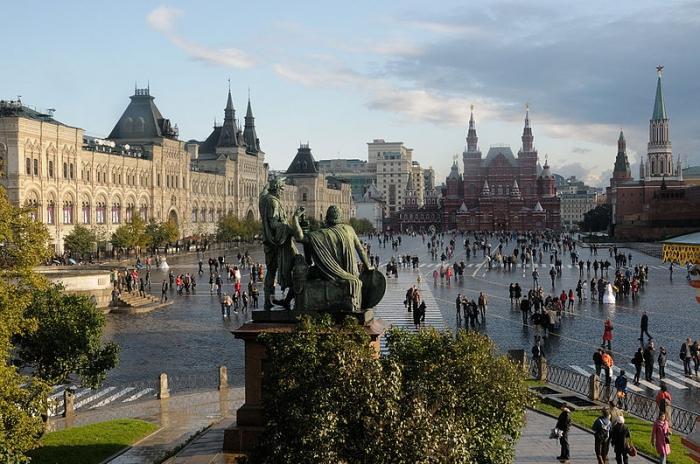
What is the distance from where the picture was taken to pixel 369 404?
27.1 ft

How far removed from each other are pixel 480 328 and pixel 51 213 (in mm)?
46820

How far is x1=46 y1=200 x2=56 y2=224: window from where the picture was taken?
215 ft

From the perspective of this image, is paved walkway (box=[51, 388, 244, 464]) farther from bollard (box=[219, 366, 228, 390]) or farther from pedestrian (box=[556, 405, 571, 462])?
pedestrian (box=[556, 405, 571, 462])

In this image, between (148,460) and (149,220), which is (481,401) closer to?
(148,460)

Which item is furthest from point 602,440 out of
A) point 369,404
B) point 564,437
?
point 369,404

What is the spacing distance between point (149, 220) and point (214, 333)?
55.6 m

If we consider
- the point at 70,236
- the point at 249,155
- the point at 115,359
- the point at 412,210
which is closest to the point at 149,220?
the point at 70,236

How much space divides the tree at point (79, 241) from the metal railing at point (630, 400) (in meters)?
48.9

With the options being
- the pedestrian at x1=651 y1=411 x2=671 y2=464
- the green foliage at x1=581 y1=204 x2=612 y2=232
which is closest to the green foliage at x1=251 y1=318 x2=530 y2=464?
the pedestrian at x1=651 y1=411 x2=671 y2=464

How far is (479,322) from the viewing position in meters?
33.3

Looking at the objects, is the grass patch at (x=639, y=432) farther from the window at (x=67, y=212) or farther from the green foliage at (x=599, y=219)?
the green foliage at (x=599, y=219)

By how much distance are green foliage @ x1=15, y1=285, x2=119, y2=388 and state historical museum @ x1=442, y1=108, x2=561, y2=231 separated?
160m

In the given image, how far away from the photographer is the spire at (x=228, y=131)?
12531 cm

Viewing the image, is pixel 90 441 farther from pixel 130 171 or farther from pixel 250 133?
pixel 250 133
